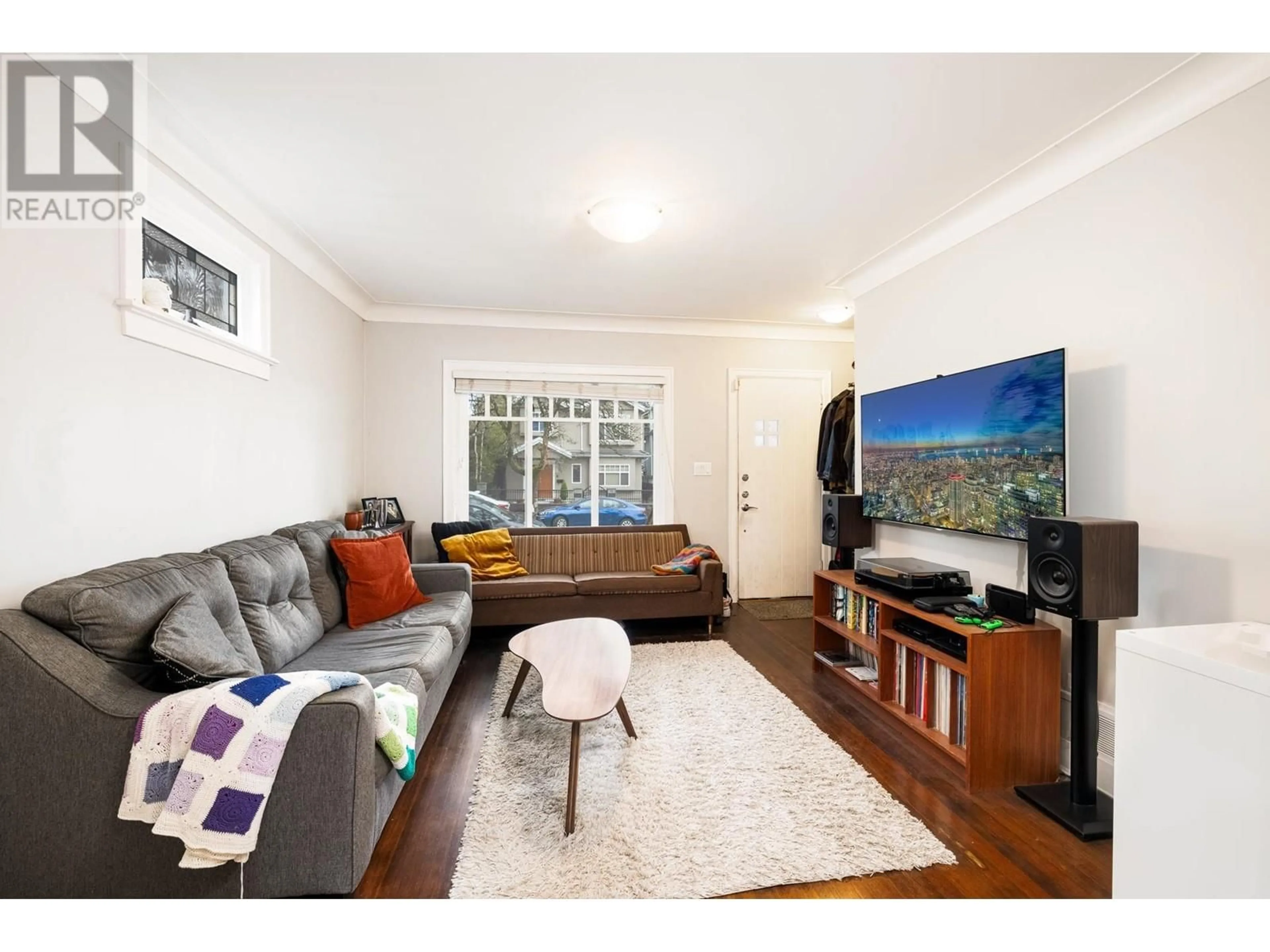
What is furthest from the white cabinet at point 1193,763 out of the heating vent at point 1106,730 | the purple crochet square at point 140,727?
the purple crochet square at point 140,727

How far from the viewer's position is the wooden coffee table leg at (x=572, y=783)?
5.95ft

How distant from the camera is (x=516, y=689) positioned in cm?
269

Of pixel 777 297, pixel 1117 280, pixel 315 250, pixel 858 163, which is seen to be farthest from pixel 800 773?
pixel 315 250

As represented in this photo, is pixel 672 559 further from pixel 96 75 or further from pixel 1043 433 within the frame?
pixel 96 75

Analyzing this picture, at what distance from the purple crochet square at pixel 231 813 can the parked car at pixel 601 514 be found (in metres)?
3.46

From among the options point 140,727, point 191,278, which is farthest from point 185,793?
point 191,278

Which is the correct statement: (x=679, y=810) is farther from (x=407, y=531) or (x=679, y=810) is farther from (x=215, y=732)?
(x=407, y=531)

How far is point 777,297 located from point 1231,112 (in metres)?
2.61

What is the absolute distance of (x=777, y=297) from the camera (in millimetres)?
4180

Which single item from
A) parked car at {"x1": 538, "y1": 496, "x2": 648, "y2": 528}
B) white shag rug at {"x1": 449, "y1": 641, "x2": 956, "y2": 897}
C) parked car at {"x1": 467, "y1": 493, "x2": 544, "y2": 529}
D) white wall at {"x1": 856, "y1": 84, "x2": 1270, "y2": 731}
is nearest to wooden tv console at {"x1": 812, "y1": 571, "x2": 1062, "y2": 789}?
white wall at {"x1": 856, "y1": 84, "x2": 1270, "y2": 731}

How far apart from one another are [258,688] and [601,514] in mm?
3559

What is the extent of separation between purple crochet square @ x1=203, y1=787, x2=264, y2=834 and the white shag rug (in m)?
0.58

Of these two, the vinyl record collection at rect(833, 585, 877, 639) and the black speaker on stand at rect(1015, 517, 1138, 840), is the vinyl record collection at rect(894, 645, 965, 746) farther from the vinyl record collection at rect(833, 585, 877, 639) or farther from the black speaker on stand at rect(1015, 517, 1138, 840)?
the black speaker on stand at rect(1015, 517, 1138, 840)

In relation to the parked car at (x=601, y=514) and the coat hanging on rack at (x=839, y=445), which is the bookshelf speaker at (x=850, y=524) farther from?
the parked car at (x=601, y=514)
